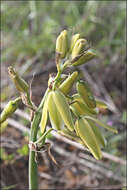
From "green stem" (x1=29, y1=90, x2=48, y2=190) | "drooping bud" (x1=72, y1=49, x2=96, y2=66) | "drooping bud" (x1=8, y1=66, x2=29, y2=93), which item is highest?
"drooping bud" (x1=8, y1=66, x2=29, y2=93)

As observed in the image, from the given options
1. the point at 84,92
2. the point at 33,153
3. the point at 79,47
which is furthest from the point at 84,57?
the point at 33,153

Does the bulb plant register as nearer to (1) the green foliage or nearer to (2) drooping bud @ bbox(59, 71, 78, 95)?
(2) drooping bud @ bbox(59, 71, 78, 95)

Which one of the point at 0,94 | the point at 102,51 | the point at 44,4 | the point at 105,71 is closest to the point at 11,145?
the point at 0,94

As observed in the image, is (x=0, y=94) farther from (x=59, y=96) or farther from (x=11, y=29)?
(x=59, y=96)

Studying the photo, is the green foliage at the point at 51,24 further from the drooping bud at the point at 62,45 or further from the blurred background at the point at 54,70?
the drooping bud at the point at 62,45

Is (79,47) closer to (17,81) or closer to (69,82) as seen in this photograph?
(69,82)

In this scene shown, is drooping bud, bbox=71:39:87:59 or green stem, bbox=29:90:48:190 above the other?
drooping bud, bbox=71:39:87:59

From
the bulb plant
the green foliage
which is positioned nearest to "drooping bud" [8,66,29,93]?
the bulb plant
